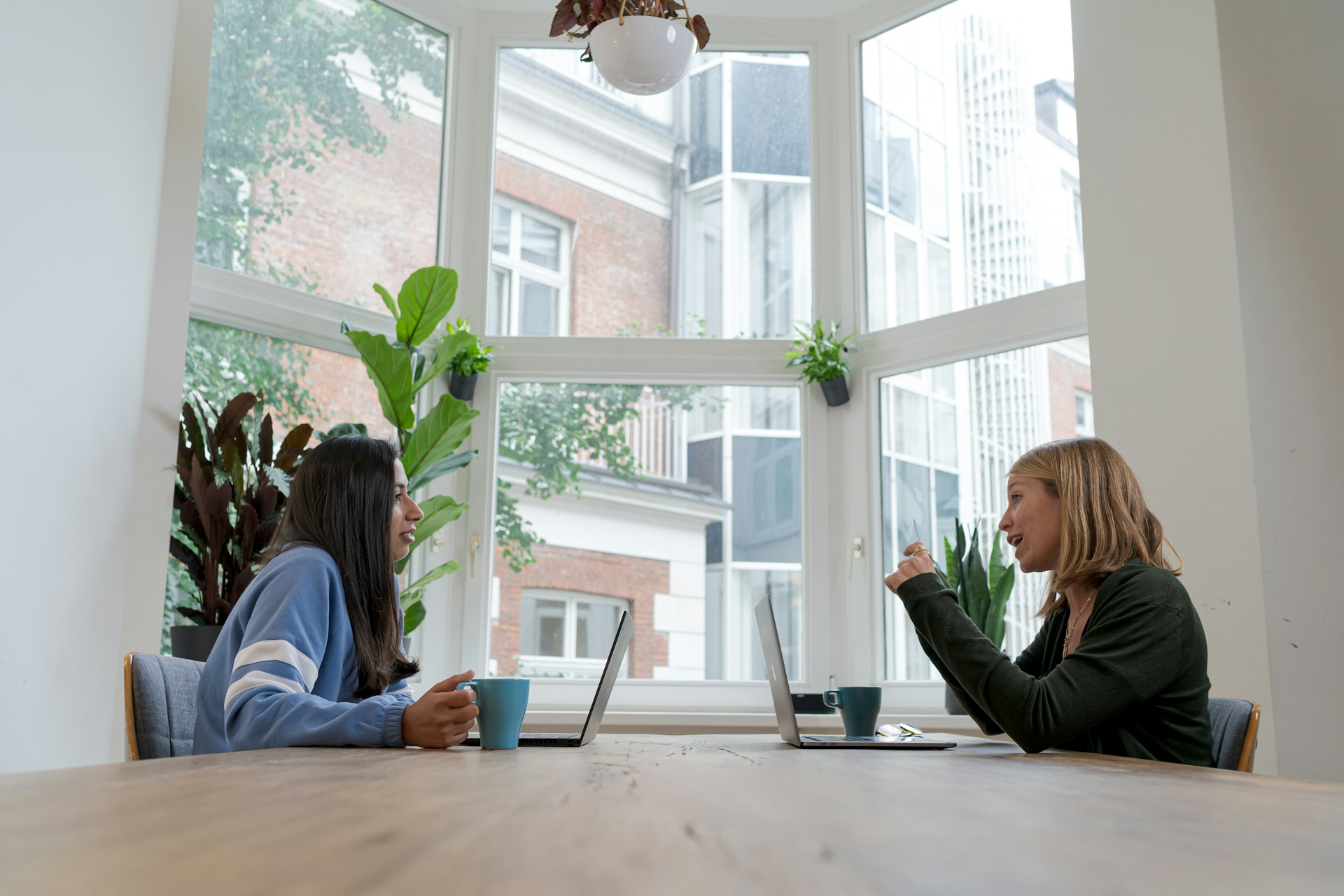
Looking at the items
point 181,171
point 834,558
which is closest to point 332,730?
point 181,171

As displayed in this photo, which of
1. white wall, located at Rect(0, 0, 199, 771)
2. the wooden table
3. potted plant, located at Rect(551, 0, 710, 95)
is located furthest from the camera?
potted plant, located at Rect(551, 0, 710, 95)

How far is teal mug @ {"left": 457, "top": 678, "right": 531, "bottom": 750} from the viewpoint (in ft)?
4.29

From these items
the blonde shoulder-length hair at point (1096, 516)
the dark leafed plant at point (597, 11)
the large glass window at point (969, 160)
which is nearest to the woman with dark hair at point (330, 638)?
the blonde shoulder-length hair at point (1096, 516)

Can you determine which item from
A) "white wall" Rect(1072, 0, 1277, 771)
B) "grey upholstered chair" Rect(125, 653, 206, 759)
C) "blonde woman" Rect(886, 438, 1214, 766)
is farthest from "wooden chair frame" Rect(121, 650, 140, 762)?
"white wall" Rect(1072, 0, 1277, 771)

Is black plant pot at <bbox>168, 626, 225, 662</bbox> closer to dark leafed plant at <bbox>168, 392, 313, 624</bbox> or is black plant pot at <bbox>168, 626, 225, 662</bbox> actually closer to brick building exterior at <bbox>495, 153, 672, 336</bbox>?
dark leafed plant at <bbox>168, 392, 313, 624</bbox>

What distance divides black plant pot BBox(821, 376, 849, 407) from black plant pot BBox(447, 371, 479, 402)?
50.7 inches

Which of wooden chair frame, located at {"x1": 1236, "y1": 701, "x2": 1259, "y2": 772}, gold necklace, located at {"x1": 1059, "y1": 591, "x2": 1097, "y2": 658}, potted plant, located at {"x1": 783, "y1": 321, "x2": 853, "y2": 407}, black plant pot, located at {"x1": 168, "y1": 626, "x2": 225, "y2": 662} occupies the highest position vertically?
potted plant, located at {"x1": 783, "y1": 321, "x2": 853, "y2": 407}

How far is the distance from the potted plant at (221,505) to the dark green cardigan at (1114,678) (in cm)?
209

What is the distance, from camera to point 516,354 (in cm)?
407

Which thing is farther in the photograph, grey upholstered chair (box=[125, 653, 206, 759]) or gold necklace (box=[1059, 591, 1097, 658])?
gold necklace (box=[1059, 591, 1097, 658])

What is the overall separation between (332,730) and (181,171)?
246 cm

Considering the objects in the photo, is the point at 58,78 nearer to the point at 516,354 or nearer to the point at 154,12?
the point at 154,12

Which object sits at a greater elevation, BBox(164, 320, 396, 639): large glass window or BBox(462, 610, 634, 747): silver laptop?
BBox(164, 320, 396, 639): large glass window

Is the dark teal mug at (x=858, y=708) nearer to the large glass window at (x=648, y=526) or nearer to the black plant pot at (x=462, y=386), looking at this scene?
the large glass window at (x=648, y=526)
